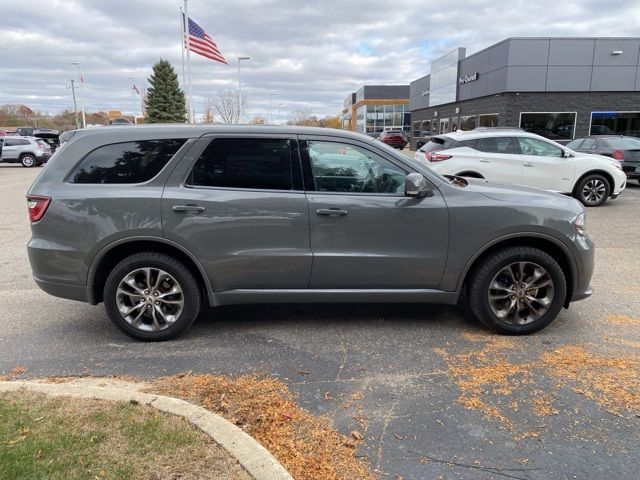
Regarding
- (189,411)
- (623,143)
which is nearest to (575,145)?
(623,143)

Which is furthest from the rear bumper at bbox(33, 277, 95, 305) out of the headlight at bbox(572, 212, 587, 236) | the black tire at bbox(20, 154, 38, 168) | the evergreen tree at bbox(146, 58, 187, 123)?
the evergreen tree at bbox(146, 58, 187, 123)

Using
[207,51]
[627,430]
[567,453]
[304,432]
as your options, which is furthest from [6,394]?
[207,51]

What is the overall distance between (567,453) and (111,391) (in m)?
2.77

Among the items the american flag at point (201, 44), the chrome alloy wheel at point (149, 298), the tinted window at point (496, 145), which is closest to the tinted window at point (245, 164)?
the chrome alloy wheel at point (149, 298)

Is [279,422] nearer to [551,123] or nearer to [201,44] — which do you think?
[201,44]

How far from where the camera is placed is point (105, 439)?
2.74 metres

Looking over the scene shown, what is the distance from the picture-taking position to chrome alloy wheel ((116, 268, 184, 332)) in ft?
13.7

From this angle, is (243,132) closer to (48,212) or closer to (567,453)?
(48,212)

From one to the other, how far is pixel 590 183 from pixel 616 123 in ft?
46.9

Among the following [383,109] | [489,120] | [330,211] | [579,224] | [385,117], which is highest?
[383,109]

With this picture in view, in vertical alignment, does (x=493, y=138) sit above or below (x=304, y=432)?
above

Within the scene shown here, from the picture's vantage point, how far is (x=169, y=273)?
13.6ft

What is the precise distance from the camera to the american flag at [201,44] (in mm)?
21812

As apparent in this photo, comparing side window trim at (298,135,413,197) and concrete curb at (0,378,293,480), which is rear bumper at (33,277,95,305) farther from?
side window trim at (298,135,413,197)
